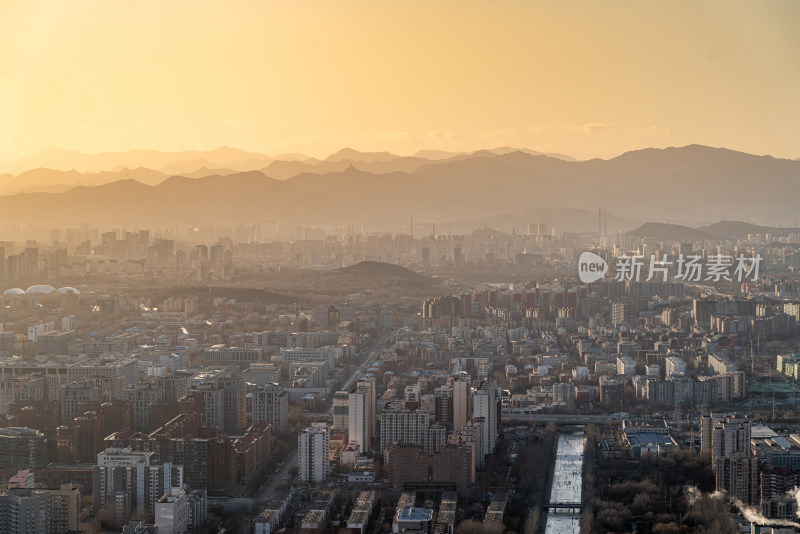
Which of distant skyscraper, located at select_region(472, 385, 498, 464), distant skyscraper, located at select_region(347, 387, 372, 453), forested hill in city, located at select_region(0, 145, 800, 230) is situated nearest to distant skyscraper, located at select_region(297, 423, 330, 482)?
distant skyscraper, located at select_region(347, 387, 372, 453)

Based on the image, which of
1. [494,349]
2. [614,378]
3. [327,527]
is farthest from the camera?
[494,349]

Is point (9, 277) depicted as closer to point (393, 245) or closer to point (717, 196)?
point (393, 245)

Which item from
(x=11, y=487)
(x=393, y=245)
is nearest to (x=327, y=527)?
(x=11, y=487)

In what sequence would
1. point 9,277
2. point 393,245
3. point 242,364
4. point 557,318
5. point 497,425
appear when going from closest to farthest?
point 497,425
point 242,364
point 557,318
point 9,277
point 393,245

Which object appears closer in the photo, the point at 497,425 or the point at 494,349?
the point at 497,425

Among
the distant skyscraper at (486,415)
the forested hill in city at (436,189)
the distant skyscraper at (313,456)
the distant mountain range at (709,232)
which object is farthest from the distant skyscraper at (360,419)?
the forested hill in city at (436,189)

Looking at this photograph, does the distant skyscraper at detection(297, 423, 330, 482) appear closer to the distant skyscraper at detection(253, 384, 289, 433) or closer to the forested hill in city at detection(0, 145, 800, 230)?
the distant skyscraper at detection(253, 384, 289, 433)

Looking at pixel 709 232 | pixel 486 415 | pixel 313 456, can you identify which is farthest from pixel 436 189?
pixel 313 456

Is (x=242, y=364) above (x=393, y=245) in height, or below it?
below
